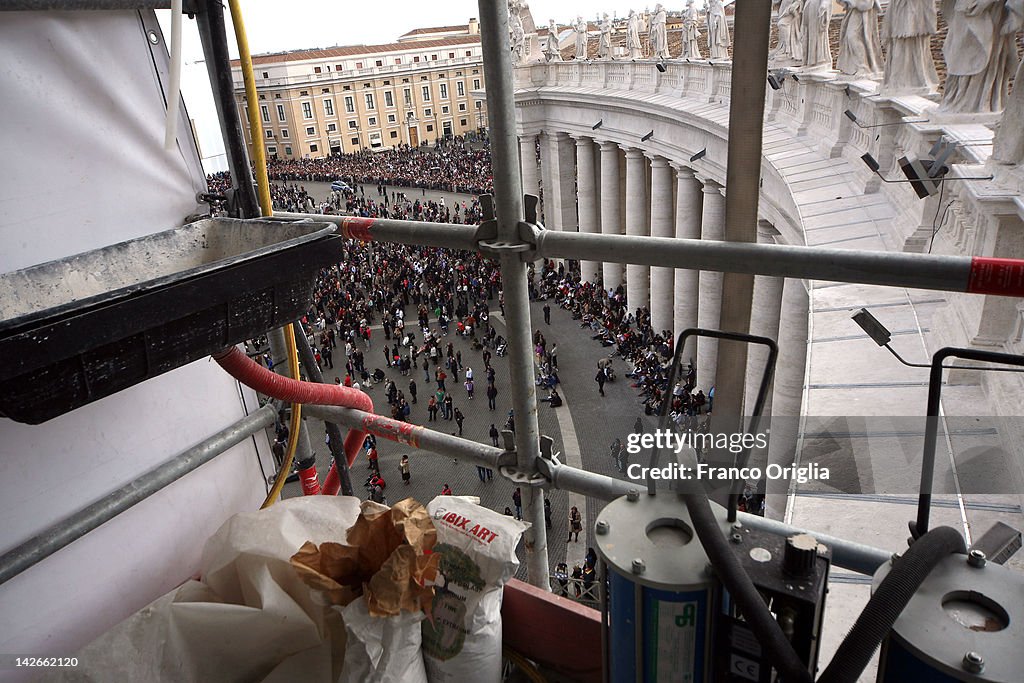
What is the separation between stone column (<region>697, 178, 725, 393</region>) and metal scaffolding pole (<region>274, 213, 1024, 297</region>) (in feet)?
51.1

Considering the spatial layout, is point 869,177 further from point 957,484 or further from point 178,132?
point 178,132

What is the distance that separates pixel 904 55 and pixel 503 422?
12.1m

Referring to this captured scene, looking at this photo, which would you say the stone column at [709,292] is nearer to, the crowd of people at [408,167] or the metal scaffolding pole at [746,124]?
the metal scaffolding pole at [746,124]

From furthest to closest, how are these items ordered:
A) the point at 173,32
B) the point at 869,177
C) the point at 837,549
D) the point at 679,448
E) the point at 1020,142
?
the point at 869,177, the point at 1020,142, the point at 173,32, the point at 837,549, the point at 679,448

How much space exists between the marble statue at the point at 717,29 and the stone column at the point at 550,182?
11.6 metres

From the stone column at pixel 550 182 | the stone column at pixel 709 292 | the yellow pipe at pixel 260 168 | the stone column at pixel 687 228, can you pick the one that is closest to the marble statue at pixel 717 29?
the stone column at pixel 687 228

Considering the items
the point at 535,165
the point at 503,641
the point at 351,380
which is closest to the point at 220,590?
the point at 503,641

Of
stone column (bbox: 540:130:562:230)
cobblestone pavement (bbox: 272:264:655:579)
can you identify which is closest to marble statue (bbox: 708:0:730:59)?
cobblestone pavement (bbox: 272:264:655:579)

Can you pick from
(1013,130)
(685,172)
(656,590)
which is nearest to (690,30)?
(685,172)

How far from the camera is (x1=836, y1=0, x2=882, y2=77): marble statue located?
11.0 metres

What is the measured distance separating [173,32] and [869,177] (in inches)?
371

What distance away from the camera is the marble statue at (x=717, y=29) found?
19.8 metres

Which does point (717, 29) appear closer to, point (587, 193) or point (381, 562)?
point (587, 193)

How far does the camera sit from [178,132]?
347 centimetres
